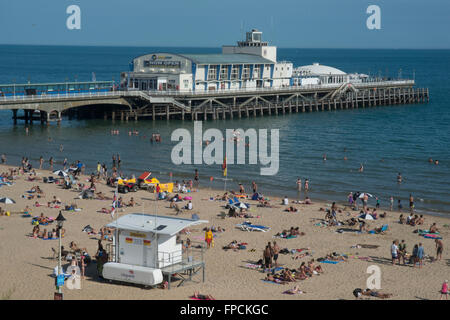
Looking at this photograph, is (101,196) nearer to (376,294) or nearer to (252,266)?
(252,266)

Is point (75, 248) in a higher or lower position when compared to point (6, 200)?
lower

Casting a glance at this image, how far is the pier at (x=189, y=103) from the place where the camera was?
2480 inches

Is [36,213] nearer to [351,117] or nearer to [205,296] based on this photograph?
[205,296]

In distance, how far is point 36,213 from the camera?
3136 centimetres

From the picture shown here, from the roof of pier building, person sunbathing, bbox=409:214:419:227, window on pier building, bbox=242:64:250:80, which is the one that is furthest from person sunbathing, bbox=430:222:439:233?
the roof of pier building

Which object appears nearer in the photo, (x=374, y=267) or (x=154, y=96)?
(x=374, y=267)

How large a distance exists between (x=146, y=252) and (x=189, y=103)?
51.1m

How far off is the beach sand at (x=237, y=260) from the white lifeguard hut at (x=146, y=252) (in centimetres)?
46

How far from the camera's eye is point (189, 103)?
71.3 meters

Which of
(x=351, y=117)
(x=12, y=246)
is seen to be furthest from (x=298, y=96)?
(x=12, y=246)

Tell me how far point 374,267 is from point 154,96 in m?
47.9

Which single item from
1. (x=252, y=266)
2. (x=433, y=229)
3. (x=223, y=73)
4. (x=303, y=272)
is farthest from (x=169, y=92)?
(x=303, y=272)

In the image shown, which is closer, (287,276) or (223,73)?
(287,276)

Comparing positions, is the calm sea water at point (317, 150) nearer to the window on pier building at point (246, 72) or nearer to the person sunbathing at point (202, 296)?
the window on pier building at point (246, 72)
